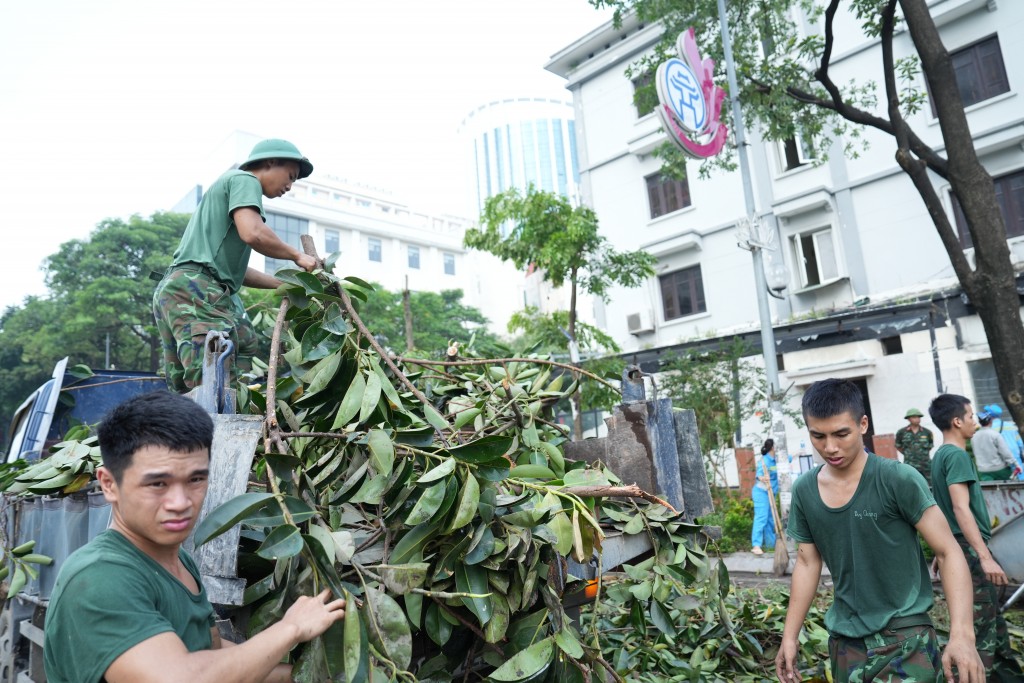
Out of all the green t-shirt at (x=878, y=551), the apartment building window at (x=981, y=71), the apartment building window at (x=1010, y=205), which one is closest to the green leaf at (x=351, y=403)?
the green t-shirt at (x=878, y=551)

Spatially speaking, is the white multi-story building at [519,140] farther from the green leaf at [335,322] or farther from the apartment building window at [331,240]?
the green leaf at [335,322]

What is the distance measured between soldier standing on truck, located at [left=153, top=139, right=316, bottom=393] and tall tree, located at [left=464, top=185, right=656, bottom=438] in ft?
29.2

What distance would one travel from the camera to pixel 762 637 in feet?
13.3

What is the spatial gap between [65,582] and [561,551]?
120cm

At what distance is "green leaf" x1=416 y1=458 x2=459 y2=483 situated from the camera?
5.95 ft

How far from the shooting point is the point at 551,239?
12141mm

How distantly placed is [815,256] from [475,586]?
16.6m

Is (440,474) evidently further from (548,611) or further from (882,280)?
(882,280)

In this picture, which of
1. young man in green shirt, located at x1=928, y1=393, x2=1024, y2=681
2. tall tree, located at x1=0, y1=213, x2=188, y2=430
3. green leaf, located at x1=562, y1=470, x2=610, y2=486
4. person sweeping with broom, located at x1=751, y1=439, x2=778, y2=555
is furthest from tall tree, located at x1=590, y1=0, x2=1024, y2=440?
tall tree, located at x1=0, y1=213, x2=188, y2=430

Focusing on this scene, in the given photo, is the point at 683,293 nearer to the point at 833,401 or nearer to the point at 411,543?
the point at 833,401

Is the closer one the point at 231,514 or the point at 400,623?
the point at 231,514

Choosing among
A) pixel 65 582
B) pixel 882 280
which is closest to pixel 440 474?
pixel 65 582

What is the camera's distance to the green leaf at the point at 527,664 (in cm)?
187

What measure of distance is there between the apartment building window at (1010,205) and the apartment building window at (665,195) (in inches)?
253
